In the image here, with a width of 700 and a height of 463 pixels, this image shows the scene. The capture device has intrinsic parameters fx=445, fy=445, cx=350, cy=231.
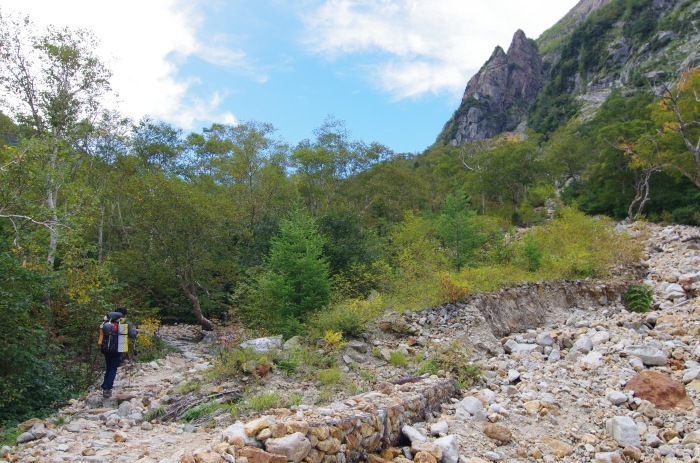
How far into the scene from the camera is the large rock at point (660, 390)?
6.78 metres

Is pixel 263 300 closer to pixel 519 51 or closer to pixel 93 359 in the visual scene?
pixel 93 359

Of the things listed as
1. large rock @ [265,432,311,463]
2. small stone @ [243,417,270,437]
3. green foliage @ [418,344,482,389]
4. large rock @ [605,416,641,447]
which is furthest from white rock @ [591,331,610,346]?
small stone @ [243,417,270,437]

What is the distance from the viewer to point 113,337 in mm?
8438

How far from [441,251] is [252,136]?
1384 cm

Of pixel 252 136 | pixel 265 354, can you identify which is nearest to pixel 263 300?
pixel 265 354

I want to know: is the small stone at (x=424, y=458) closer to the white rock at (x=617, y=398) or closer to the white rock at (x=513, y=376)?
the white rock at (x=513, y=376)

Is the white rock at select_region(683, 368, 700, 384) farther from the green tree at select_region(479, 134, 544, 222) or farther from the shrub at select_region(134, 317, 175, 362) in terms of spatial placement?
the green tree at select_region(479, 134, 544, 222)

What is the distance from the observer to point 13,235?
28.3ft

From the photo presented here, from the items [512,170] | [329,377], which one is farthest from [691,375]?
[512,170]

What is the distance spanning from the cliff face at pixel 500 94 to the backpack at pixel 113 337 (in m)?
103

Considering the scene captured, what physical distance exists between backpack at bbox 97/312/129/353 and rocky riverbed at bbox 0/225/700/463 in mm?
846

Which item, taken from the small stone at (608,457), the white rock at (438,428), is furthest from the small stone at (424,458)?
the small stone at (608,457)

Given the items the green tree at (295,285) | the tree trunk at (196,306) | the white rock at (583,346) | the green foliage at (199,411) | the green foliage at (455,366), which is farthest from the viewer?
the tree trunk at (196,306)

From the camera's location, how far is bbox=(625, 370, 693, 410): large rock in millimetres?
6777
